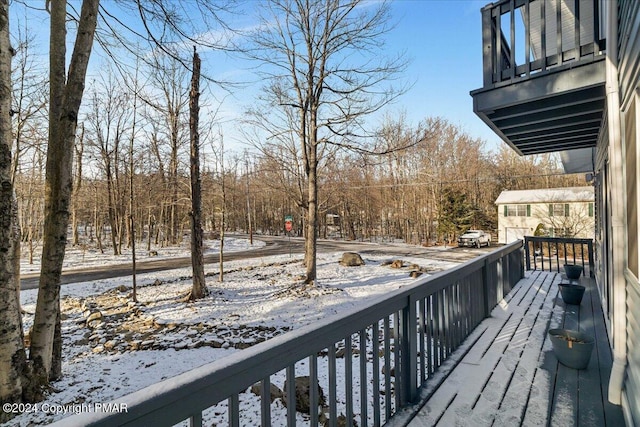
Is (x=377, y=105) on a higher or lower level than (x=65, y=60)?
higher

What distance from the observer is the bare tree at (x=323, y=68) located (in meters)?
8.87

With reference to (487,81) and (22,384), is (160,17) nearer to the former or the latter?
(487,81)

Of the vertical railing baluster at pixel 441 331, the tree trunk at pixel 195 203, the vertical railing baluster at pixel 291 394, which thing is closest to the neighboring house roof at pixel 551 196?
the tree trunk at pixel 195 203

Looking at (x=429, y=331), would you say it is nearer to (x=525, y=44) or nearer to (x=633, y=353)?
(x=633, y=353)

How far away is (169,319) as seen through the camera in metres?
7.18

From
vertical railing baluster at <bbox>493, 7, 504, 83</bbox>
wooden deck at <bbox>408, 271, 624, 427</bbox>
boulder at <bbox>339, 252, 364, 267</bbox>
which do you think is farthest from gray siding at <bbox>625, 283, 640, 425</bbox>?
boulder at <bbox>339, 252, 364, 267</bbox>

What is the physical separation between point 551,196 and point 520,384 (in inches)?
940

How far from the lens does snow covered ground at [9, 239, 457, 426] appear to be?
4.52 meters

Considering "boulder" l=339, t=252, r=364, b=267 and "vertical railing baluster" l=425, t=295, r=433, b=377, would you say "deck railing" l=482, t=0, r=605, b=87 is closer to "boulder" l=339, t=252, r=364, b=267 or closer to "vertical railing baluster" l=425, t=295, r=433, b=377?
"vertical railing baluster" l=425, t=295, r=433, b=377

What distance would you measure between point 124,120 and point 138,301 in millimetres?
12559

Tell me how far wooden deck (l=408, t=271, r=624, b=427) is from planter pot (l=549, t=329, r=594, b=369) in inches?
2.6

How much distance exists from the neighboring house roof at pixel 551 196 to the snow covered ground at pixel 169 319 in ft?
45.8

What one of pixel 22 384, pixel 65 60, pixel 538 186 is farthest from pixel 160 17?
pixel 538 186

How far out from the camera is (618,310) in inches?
93.3
